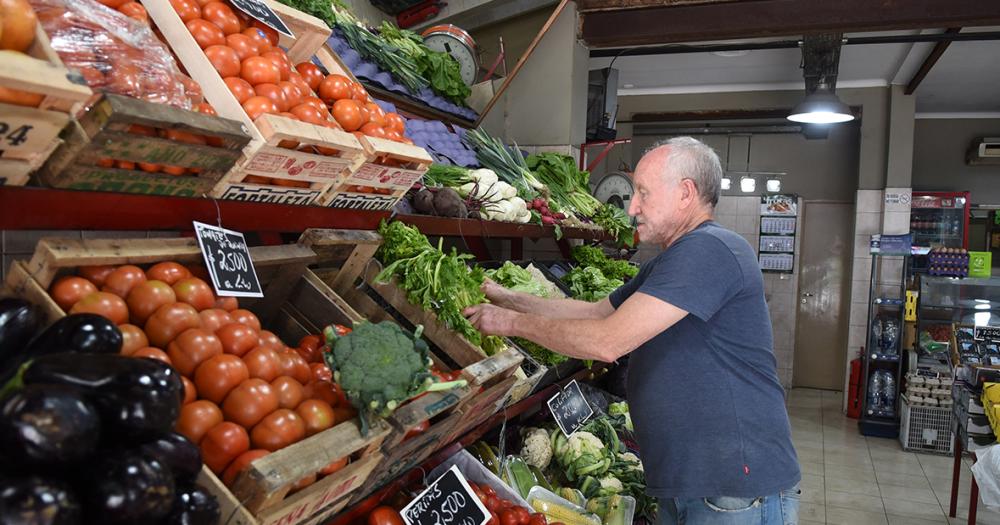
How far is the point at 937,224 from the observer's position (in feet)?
30.3

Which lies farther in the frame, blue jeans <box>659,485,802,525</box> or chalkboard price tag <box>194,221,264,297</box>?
blue jeans <box>659,485,802,525</box>

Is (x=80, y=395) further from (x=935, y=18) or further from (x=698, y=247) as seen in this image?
(x=935, y=18)

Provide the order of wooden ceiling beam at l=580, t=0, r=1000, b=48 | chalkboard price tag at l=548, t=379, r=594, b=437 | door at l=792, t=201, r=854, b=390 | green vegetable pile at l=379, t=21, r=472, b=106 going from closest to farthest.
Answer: chalkboard price tag at l=548, t=379, r=594, b=437 → green vegetable pile at l=379, t=21, r=472, b=106 → wooden ceiling beam at l=580, t=0, r=1000, b=48 → door at l=792, t=201, r=854, b=390

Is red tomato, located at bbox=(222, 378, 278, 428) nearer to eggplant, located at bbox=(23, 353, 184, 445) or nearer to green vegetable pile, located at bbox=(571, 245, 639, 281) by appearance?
eggplant, located at bbox=(23, 353, 184, 445)

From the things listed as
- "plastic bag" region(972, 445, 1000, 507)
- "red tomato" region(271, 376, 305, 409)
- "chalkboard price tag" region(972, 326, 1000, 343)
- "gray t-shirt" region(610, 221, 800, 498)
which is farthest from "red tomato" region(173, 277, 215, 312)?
"chalkboard price tag" region(972, 326, 1000, 343)

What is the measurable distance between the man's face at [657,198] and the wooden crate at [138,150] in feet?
4.57

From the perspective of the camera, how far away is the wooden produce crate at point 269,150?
5.03 feet

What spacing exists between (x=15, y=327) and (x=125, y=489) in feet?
1.43

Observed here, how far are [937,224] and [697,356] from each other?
28.9ft

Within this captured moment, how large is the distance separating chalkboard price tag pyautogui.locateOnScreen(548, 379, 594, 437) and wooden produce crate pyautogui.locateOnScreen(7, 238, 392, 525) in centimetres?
180

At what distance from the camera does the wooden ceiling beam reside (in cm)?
470

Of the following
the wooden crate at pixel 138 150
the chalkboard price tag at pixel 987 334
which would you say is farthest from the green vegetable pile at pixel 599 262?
the chalkboard price tag at pixel 987 334

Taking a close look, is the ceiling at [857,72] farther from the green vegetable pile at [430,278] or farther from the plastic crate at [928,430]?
the green vegetable pile at [430,278]

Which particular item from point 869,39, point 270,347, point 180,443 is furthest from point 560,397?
point 869,39
